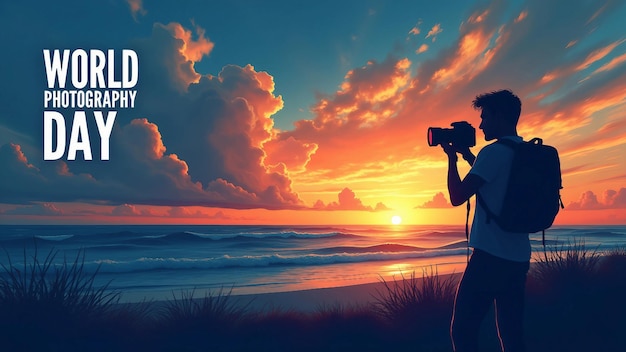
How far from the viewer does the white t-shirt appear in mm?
2432

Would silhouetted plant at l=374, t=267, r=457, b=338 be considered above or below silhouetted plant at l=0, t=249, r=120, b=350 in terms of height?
below

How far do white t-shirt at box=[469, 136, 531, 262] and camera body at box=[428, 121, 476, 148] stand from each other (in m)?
0.34

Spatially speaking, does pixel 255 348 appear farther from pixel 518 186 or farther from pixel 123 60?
pixel 123 60

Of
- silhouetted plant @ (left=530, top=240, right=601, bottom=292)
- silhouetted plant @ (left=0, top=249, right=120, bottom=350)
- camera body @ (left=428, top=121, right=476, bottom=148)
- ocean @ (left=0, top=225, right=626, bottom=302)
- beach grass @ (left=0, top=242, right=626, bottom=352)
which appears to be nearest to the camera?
camera body @ (left=428, top=121, right=476, bottom=148)

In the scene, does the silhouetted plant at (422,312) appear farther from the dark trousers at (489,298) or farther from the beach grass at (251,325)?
the dark trousers at (489,298)

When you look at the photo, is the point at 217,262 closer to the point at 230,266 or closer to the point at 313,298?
the point at 230,266

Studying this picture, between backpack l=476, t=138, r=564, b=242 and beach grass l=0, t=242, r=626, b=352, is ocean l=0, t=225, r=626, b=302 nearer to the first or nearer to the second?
beach grass l=0, t=242, r=626, b=352

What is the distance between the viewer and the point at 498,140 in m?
2.54

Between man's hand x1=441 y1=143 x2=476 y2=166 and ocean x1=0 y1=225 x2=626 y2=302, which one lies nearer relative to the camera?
man's hand x1=441 y1=143 x2=476 y2=166

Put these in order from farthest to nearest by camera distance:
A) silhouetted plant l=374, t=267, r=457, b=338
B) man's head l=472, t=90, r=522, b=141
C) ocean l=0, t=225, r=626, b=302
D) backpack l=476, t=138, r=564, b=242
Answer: ocean l=0, t=225, r=626, b=302 < silhouetted plant l=374, t=267, r=457, b=338 < man's head l=472, t=90, r=522, b=141 < backpack l=476, t=138, r=564, b=242

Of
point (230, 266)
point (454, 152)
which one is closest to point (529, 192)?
point (454, 152)

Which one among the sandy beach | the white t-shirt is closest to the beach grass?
the sandy beach

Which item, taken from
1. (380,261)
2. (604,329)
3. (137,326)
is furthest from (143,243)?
(604,329)

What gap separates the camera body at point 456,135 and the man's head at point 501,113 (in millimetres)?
151
